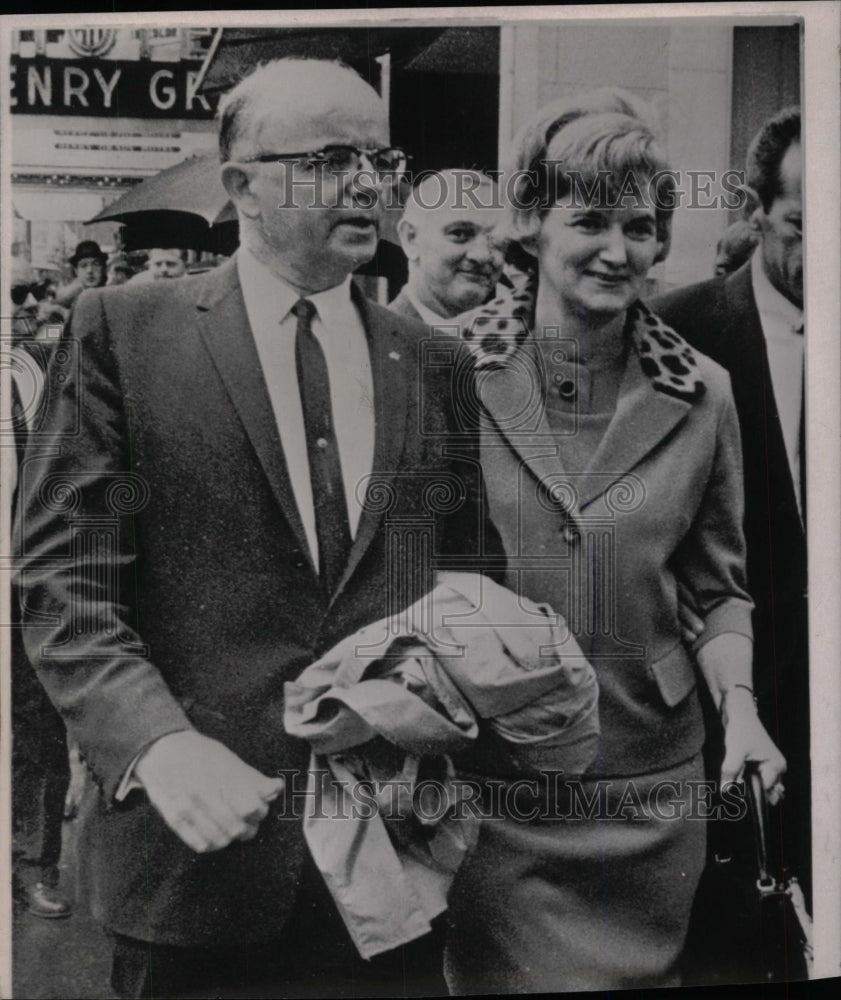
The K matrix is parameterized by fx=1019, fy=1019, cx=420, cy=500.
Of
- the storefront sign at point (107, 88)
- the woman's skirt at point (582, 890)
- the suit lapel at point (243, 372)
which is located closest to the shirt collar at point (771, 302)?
the woman's skirt at point (582, 890)

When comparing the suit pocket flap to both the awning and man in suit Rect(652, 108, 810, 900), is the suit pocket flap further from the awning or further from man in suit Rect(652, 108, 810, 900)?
the awning

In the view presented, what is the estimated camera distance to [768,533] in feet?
10.2

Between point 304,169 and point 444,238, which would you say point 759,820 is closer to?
point 444,238

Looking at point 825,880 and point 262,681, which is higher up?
point 262,681

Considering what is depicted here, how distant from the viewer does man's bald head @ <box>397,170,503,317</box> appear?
9.82 ft

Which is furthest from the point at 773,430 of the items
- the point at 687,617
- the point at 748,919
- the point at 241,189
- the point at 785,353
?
the point at 241,189

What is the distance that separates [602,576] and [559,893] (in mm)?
929

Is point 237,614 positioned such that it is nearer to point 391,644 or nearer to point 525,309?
point 391,644

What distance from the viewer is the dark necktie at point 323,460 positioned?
115 inches

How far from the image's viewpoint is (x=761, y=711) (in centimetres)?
307

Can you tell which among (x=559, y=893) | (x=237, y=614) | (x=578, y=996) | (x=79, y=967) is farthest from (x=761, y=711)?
(x=79, y=967)

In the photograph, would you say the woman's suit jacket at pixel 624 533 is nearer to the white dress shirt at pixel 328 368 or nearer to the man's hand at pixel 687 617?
the man's hand at pixel 687 617

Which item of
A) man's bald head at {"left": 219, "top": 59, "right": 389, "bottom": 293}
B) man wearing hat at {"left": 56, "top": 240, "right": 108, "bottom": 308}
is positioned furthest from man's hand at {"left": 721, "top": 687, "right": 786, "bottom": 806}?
man wearing hat at {"left": 56, "top": 240, "right": 108, "bottom": 308}

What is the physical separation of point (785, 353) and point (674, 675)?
3.41 feet
